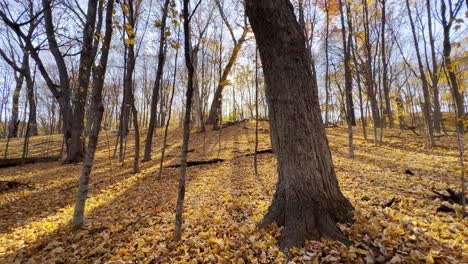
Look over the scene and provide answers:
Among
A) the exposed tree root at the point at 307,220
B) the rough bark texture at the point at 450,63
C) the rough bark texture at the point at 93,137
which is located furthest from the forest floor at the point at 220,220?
the rough bark texture at the point at 450,63

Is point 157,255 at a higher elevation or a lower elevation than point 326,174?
lower

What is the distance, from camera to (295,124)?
307 centimetres

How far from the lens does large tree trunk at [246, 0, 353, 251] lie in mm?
3062

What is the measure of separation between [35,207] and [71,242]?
2.91 m

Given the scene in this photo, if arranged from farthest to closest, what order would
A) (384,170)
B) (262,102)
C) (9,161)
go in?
1. (262,102)
2. (9,161)
3. (384,170)

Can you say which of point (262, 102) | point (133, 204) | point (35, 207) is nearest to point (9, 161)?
point (35, 207)

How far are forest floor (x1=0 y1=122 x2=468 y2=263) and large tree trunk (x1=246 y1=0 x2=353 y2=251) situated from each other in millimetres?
369

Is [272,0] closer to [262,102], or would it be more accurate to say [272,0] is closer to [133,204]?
[133,204]

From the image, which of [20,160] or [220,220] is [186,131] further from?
[20,160]

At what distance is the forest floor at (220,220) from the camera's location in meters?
2.72

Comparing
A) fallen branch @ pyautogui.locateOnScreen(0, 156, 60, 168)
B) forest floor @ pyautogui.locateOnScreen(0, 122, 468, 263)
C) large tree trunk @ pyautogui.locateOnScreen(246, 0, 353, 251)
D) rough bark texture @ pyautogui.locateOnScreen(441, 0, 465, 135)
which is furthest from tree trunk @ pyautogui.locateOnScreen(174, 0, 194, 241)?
fallen branch @ pyautogui.locateOnScreen(0, 156, 60, 168)

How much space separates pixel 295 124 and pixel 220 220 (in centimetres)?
209

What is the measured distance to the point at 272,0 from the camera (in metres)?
3.09

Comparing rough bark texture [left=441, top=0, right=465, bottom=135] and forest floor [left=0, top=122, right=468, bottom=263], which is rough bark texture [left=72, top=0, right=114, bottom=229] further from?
rough bark texture [left=441, top=0, right=465, bottom=135]
